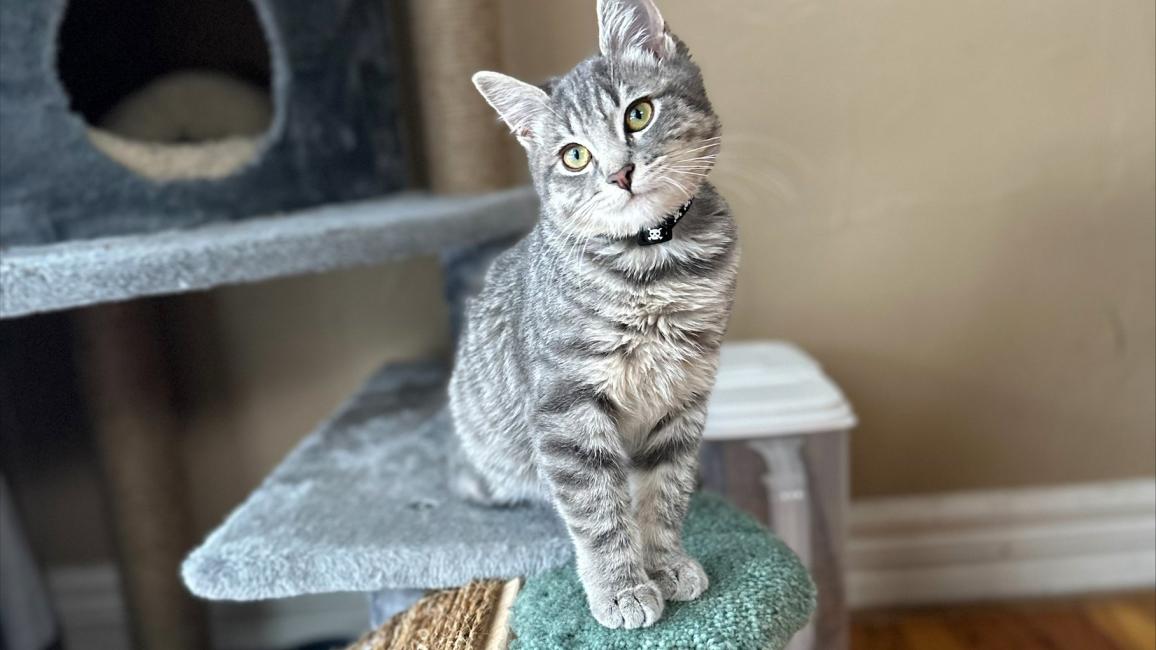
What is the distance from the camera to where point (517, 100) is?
2.51 ft

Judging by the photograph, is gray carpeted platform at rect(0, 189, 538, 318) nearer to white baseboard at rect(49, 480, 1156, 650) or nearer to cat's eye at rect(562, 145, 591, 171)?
cat's eye at rect(562, 145, 591, 171)

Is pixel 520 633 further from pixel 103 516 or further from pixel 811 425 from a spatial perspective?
pixel 103 516

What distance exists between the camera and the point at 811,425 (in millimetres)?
1148

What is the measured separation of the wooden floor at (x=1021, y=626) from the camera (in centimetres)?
115

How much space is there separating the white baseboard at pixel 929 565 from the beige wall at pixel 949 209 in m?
0.05

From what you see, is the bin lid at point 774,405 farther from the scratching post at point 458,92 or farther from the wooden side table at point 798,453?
the scratching post at point 458,92

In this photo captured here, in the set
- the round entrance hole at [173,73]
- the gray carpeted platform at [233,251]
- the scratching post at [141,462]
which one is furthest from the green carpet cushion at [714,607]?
the scratching post at [141,462]

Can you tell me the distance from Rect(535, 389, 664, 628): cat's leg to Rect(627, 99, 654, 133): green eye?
0.24 meters

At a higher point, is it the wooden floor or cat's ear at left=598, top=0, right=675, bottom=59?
cat's ear at left=598, top=0, right=675, bottom=59

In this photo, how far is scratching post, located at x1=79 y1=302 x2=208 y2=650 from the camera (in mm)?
1375

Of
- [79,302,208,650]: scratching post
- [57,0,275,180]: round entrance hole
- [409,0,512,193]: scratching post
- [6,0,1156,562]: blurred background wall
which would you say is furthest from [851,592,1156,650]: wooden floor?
[57,0,275,180]: round entrance hole

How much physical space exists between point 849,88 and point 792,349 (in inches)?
16.9

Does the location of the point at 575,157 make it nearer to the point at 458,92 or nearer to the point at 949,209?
the point at 458,92

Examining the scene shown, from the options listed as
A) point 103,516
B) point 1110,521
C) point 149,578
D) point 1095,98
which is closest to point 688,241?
point 1095,98
